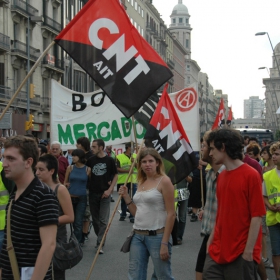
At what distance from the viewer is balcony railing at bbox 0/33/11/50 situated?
38625 mm

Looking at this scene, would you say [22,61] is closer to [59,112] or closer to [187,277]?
[59,112]

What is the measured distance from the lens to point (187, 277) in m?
7.87

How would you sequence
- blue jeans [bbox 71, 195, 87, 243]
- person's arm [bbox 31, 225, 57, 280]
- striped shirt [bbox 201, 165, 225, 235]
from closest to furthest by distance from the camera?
person's arm [bbox 31, 225, 57, 280], striped shirt [bbox 201, 165, 225, 235], blue jeans [bbox 71, 195, 87, 243]

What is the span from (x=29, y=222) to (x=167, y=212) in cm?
225

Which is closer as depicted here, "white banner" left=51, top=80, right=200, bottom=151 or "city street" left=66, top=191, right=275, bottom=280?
"city street" left=66, top=191, right=275, bottom=280

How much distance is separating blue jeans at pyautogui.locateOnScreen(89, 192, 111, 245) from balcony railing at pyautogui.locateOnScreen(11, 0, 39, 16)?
32.6 meters

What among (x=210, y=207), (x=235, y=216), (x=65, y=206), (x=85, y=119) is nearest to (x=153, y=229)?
(x=210, y=207)

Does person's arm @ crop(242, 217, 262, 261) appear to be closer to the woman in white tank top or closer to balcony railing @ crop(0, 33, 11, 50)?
the woman in white tank top

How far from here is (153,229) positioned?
18.8ft

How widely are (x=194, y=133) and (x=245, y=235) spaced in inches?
321

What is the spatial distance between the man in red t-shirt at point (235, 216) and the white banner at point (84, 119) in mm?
7176

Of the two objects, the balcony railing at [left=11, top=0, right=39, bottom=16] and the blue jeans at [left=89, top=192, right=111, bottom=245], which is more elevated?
the balcony railing at [left=11, top=0, right=39, bottom=16]

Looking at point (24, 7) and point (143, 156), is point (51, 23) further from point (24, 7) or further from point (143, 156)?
point (143, 156)

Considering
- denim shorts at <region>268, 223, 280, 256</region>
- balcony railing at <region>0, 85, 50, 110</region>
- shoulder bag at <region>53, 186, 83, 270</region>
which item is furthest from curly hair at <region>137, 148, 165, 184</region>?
balcony railing at <region>0, 85, 50, 110</region>
